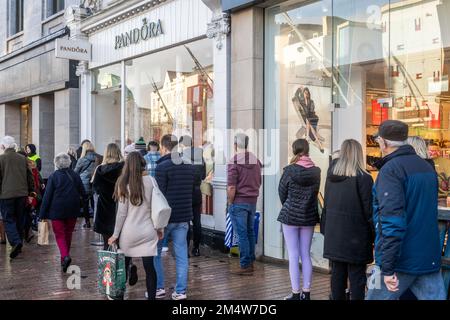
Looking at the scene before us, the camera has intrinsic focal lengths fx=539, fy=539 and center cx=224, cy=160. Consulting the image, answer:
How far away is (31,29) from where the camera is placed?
17.0 m

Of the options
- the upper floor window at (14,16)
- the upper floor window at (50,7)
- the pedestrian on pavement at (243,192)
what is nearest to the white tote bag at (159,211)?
the pedestrian on pavement at (243,192)

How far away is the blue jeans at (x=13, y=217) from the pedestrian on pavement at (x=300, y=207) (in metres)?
4.72

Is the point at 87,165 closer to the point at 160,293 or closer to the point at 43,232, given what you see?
the point at 43,232

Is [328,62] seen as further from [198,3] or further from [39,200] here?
[39,200]

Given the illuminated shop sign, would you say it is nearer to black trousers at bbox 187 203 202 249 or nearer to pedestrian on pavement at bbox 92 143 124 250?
black trousers at bbox 187 203 202 249

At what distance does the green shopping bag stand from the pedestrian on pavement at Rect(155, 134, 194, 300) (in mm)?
601

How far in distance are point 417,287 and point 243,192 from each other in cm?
356

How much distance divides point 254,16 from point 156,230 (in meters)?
4.35

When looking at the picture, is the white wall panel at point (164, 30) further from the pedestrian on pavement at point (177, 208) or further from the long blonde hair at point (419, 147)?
the long blonde hair at point (419, 147)

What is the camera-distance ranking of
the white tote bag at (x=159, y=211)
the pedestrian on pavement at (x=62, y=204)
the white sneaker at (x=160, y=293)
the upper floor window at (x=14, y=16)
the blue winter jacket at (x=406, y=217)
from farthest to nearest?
the upper floor window at (x=14, y=16), the pedestrian on pavement at (x=62, y=204), the white sneaker at (x=160, y=293), the white tote bag at (x=159, y=211), the blue winter jacket at (x=406, y=217)

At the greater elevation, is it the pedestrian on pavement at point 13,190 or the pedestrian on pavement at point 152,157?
the pedestrian on pavement at point 152,157

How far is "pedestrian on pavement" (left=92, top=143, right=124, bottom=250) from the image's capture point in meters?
6.87

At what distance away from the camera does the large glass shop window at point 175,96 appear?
1000 cm

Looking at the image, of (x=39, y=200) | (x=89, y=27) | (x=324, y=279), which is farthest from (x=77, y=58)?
(x=324, y=279)
